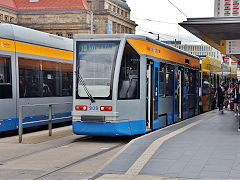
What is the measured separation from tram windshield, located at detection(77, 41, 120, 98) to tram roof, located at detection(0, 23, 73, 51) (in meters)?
3.00

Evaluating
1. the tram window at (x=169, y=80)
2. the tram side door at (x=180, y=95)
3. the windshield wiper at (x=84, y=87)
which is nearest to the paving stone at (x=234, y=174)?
the windshield wiper at (x=84, y=87)

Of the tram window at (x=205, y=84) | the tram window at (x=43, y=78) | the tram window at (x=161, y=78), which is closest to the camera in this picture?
the tram window at (x=161, y=78)

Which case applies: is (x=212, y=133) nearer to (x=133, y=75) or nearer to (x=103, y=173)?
(x=133, y=75)

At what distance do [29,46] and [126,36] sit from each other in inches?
175

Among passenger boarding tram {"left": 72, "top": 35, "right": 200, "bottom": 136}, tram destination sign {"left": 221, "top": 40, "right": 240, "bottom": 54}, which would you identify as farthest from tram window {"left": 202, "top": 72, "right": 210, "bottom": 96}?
passenger boarding tram {"left": 72, "top": 35, "right": 200, "bottom": 136}

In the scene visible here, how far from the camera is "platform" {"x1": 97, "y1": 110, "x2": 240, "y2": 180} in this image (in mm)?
7414

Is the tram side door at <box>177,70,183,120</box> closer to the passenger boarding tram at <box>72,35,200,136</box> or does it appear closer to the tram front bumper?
the passenger boarding tram at <box>72,35,200,136</box>

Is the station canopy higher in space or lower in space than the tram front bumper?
higher

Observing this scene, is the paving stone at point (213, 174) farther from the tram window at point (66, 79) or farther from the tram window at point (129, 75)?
the tram window at point (66, 79)

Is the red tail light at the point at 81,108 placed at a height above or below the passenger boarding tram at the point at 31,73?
below

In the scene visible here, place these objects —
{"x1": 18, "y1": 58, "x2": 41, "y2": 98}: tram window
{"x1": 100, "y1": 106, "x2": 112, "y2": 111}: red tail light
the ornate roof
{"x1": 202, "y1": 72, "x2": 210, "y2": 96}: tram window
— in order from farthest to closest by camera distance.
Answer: the ornate roof
{"x1": 202, "y1": 72, "x2": 210, "y2": 96}: tram window
{"x1": 18, "y1": 58, "x2": 41, "y2": 98}: tram window
{"x1": 100, "y1": 106, "x2": 112, "y2": 111}: red tail light

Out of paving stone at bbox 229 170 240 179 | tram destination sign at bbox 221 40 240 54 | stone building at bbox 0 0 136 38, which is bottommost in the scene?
paving stone at bbox 229 170 240 179

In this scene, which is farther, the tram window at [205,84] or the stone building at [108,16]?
the stone building at [108,16]

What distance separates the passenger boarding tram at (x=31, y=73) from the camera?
1405 cm
